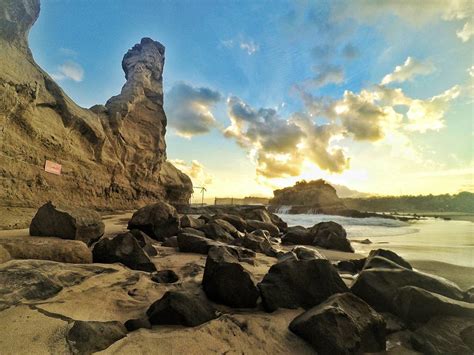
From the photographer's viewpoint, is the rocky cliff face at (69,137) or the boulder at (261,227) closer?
the rocky cliff face at (69,137)

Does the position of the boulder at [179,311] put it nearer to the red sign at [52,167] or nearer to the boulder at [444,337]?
the boulder at [444,337]

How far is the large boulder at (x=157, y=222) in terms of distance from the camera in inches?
286

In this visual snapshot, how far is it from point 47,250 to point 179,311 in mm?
2461

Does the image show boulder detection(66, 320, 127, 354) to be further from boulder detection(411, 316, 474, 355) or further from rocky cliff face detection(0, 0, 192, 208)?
rocky cliff face detection(0, 0, 192, 208)

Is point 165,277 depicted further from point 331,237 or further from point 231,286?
point 331,237

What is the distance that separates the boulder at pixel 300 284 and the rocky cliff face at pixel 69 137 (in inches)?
385

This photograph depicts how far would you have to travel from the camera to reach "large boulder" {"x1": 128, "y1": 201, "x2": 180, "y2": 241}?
7.25 m

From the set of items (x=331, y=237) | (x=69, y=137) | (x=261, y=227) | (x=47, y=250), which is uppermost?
(x=69, y=137)

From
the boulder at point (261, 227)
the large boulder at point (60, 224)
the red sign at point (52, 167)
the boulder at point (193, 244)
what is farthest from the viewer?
the boulder at point (261, 227)

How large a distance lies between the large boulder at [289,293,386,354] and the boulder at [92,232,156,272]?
251 centimetres

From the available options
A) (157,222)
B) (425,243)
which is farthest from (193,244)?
(425,243)

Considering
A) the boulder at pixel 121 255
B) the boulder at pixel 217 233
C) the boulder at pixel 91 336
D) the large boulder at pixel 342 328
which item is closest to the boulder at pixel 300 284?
the large boulder at pixel 342 328

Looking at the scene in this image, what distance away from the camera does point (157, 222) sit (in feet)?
24.1

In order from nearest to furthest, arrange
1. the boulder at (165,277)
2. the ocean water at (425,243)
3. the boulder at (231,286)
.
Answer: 1. the boulder at (231,286)
2. the boulder at (165,277)
3. the ocean water at (425,243)
